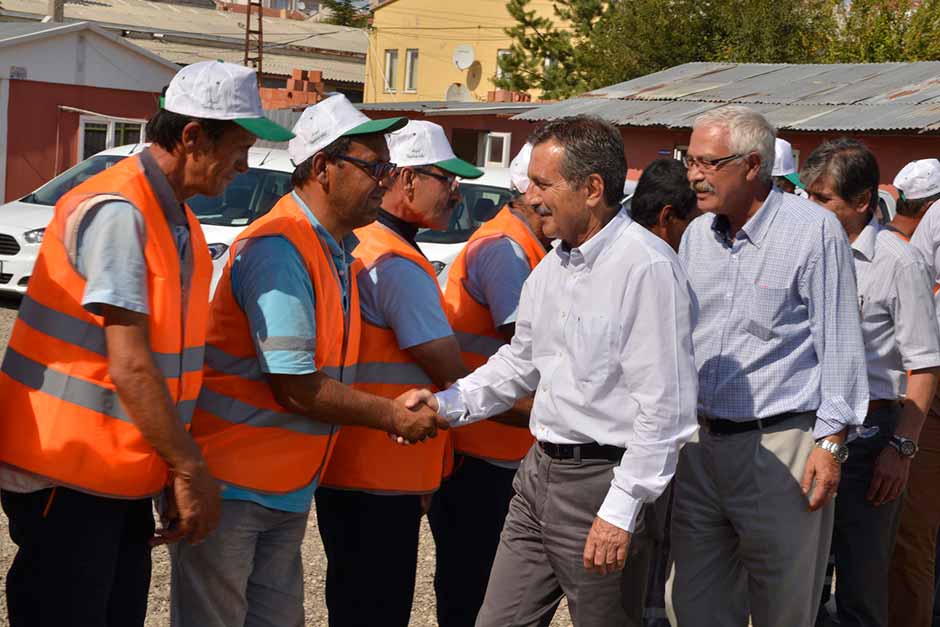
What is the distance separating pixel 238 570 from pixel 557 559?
94 cm

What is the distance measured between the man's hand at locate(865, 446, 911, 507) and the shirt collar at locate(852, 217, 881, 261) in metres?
0.75

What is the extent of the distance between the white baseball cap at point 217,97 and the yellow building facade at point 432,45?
40.5 m

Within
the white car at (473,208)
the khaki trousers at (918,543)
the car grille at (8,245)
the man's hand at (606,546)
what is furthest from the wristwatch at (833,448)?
the car grille at (8,245)

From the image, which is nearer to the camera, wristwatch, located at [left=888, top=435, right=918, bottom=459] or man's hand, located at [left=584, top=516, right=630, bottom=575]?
man's hand, located at [left=584, top=516, right=630, bottom=575]

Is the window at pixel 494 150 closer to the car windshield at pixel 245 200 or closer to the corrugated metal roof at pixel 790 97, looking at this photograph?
the corrugated metal roof at pixel 790 97

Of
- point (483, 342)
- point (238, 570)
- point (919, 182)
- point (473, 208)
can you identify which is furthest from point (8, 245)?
point (238, 570)

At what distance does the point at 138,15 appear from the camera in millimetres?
50875

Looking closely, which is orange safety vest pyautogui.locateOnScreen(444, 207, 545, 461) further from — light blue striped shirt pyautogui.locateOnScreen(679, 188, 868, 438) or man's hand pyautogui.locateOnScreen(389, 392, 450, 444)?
light blue striped shirt pyautogui.locateOnScreen(679, 188, 868, 438)

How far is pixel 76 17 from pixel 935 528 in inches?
1870

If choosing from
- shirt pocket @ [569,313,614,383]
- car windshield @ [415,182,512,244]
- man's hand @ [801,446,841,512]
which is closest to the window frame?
car windshield @ [415,182,512,244]

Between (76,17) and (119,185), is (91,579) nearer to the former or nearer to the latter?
(119,185)

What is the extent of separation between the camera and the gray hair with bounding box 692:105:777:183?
3.92 metres

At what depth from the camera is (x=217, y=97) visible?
329cm

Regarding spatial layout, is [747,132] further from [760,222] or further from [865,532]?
[865,532]
